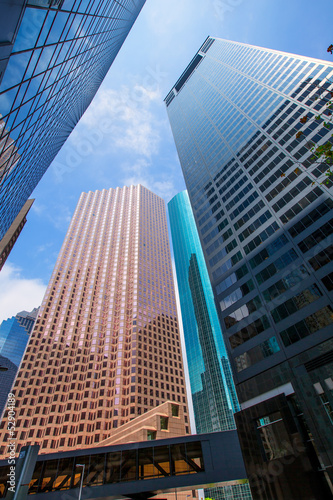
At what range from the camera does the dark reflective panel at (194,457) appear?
88.8ft

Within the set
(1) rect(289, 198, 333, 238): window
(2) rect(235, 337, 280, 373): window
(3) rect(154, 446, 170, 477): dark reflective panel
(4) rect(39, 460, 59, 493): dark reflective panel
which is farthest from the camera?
(1) rect(289, 198, 333, 238): window

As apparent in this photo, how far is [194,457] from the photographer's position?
27.5 metres

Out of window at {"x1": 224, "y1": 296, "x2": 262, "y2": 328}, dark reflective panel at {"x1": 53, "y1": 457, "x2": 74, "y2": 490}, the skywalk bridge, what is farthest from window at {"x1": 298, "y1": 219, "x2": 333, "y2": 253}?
dark reflective panel at {"x1": 53, "y1": 457, "x2": 74, "y2": 490}

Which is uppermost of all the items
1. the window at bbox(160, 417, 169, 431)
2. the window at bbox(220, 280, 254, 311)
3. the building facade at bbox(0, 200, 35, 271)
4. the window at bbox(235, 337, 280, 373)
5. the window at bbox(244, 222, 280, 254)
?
the building facade at bbox(0, 200, 35, 271)

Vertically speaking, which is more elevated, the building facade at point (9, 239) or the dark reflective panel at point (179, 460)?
the building facade at point (9, 239)

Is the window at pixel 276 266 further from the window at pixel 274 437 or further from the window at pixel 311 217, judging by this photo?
the window at pixel 274 437

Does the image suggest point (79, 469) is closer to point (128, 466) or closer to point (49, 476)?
point (49, 476)

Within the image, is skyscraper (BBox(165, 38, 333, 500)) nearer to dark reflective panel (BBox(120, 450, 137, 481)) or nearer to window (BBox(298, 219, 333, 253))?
window (BBox(298, 219, 333, 253))

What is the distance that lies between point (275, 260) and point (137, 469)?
3119 centimetres

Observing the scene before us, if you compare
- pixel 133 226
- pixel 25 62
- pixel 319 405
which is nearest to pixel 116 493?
pixel 319 405

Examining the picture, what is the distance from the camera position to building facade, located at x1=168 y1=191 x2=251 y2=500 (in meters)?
132

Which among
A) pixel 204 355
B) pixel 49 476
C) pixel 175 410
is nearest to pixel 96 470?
pixel 49 476

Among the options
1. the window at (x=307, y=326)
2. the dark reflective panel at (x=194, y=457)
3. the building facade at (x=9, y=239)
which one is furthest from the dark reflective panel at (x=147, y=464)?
the building facade at (x=9, y=239)

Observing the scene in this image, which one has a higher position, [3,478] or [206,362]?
[206,362]
